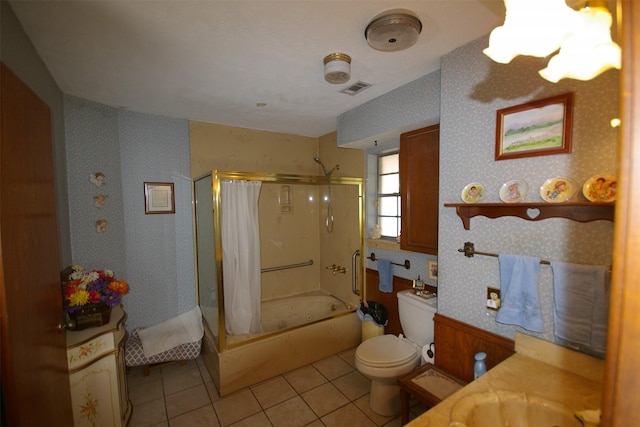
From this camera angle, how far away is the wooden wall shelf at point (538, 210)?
1156 mm

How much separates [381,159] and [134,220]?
8.48 feet

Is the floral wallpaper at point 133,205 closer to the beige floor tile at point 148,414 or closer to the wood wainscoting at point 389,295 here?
the beige floor tile at point 148,414

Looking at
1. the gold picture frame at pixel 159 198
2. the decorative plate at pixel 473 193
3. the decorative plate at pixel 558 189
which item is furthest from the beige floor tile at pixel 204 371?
the decorative plate at pixel 558 189

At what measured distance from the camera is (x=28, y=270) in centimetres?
112

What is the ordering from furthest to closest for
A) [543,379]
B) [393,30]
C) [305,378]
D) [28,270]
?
[305,378] < [393,30] < [543,379] < [28,270]

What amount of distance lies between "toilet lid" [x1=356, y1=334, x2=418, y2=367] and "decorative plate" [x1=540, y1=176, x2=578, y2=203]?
139 cm

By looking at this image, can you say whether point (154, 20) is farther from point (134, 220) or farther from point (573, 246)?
point (573, 246)

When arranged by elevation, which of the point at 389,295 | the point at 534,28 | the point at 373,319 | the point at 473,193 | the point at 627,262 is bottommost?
the point at 373,319

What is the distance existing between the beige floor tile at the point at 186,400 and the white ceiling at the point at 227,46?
8.15 feet

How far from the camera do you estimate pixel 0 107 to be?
3.12ft

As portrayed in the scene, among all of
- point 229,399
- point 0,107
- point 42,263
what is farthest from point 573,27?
point 229,399

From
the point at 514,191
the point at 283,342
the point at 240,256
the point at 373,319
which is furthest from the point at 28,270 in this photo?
the point at 373,319

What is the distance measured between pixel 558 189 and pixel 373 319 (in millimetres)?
1924

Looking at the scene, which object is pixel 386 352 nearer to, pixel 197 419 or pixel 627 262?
pixel 197 419
